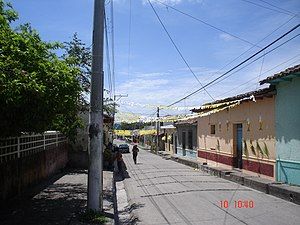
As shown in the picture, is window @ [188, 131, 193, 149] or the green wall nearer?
the green wall

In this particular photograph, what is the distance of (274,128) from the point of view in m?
17.0

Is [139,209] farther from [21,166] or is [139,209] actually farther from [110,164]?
[110,164]

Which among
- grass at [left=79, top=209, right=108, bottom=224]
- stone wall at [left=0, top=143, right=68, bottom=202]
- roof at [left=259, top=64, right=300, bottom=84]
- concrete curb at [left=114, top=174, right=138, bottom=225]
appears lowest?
concrete curb at [left=114, top=174, right=138, bottom=225]

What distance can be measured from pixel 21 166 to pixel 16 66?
5.89 m

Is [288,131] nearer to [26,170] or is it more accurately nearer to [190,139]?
[26,170]

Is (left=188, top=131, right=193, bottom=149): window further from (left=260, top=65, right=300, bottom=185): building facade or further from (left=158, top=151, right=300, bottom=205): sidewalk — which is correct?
(left=260, top=65, right=300, bottom=185): building facade

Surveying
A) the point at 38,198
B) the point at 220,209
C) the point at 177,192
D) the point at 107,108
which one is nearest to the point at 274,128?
the point at 177,192

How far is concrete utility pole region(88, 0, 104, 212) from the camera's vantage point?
9.70 metres

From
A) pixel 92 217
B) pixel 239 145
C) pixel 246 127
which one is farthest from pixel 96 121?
pixel 239 145

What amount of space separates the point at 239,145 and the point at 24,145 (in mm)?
12851

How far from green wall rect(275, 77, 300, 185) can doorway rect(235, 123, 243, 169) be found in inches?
202

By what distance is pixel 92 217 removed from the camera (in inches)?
371

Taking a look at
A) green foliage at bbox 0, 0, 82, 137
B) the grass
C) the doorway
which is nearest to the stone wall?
green foliage at bbox 0, 0, 82, 137

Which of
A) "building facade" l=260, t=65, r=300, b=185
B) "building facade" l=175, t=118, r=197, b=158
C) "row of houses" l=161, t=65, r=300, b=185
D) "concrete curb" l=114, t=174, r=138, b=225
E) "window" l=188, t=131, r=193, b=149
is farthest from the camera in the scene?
"window" l=188, t=131, r=193, b=149
